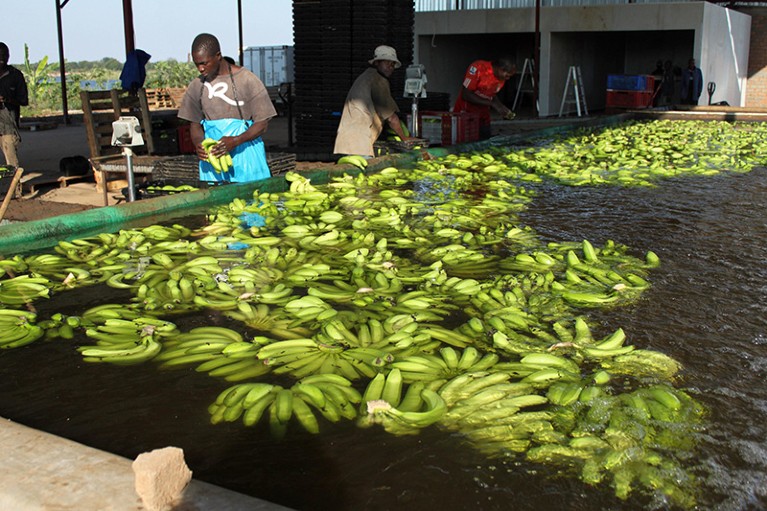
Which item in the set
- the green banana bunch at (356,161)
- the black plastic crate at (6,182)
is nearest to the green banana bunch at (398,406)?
the green banana bunch at (356,161)

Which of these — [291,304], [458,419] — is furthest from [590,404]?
[291,304]

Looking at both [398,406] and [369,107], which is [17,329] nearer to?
[398,406]

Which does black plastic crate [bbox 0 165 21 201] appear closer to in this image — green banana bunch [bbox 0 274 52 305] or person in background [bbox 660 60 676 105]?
green banana bunch [bbox 0 274 52 305]

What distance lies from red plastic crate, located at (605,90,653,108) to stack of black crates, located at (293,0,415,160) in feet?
29.9

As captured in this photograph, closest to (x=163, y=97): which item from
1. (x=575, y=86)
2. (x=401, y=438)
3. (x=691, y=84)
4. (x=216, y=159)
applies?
(x=575, y=86)

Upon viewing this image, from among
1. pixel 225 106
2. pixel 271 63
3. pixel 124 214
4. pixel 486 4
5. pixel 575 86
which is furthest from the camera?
pixel 271 63

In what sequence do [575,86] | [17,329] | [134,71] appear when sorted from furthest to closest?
[575,86], [134,71], [17,329]

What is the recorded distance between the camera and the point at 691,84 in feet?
67.6

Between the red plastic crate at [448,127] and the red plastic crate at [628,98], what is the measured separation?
1052 cm

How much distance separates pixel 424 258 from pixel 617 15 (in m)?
18.2

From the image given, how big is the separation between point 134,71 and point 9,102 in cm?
148

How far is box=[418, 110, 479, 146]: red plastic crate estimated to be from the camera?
10.1 metres

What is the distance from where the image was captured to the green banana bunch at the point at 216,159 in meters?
5.89

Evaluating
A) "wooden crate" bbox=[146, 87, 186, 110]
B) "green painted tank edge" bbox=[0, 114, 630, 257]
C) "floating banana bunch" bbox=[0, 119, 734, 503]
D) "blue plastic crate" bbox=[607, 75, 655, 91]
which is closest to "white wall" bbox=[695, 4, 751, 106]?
"blue plastic crate" bbox=[607, 75, 655, 91]
